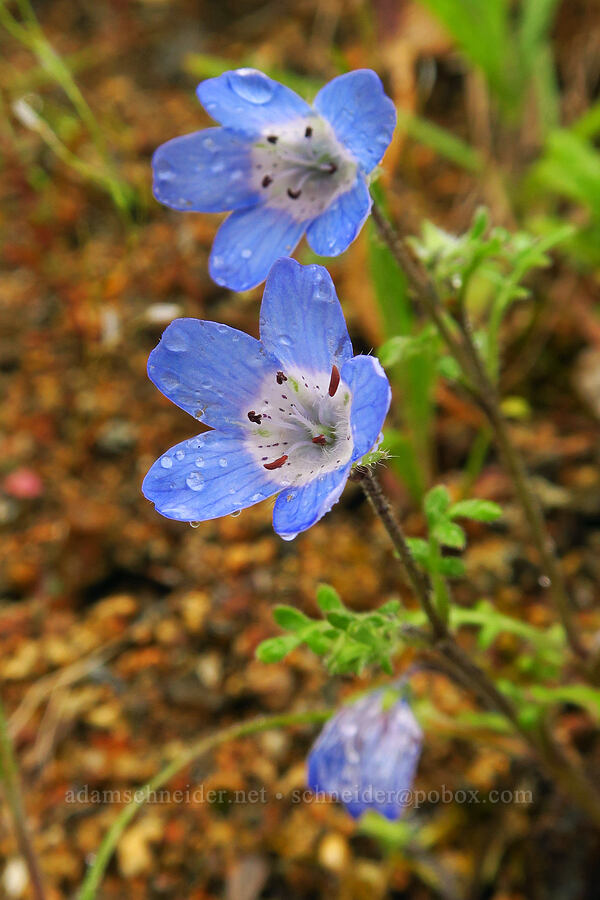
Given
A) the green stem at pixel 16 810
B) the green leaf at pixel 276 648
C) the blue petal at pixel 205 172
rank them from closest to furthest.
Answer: the green leaf at pixel 276 648, the blue petal at pixel 205 172, the green stem at pixel 16 810

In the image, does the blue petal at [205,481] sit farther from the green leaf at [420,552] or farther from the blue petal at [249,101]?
the blue petal at [249,101]

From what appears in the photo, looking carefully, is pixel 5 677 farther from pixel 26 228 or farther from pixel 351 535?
pixel 26 228

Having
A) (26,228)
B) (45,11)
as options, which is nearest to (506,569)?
(26,228)

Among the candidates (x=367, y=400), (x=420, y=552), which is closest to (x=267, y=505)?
(x=420, y=552)

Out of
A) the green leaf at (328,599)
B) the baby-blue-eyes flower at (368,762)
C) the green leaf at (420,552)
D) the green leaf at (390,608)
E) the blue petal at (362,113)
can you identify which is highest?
the blue petal at (362,113)


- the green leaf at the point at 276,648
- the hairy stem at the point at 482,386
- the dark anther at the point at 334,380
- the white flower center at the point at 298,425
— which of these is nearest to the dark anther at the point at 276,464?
the white flower center at the point at 298,425

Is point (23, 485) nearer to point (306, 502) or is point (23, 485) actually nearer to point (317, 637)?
point (317, 637)

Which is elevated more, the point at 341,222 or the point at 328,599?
the point at 341,222

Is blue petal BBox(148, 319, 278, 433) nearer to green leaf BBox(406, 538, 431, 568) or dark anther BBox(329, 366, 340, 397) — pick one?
dark anther BBox(329, 366, 340, 397)
